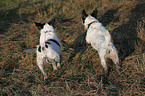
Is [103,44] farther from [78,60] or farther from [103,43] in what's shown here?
[78,60]

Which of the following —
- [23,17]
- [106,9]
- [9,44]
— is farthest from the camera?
[23,17]

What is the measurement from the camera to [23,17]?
29.9 ft

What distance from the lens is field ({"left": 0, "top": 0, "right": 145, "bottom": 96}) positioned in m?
3.46

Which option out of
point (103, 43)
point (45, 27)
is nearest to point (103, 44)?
point (103, 43)

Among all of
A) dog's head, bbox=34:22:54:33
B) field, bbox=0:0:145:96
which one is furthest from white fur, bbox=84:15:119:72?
dog's head, bbox=34:22:54:33

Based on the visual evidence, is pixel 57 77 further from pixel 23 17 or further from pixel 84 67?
pixel 23 17

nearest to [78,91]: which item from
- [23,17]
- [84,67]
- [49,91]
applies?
[49,91]

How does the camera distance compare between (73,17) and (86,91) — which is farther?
(73,17)

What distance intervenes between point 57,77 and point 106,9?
5.05 metres

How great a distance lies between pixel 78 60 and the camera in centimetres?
474

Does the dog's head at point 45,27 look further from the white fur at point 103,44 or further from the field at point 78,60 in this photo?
the white fur at point 103,44

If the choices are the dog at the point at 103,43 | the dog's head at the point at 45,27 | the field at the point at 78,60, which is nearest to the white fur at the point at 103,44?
the dog at the point at 103,43

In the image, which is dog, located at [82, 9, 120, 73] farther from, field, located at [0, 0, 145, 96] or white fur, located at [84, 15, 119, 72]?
field, located at [0, 0, 145, 96]

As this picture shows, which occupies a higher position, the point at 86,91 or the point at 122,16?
the point at 122,16
